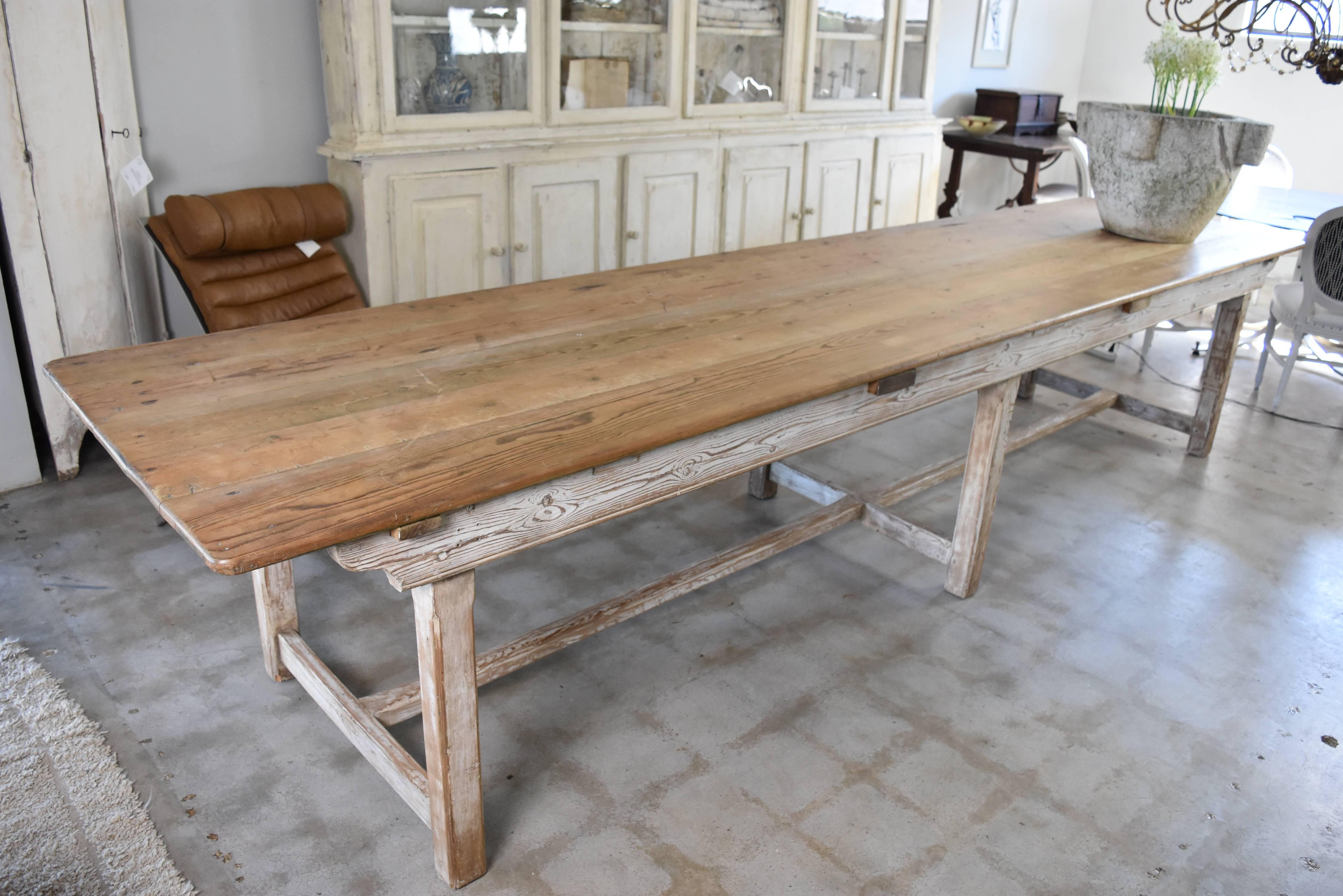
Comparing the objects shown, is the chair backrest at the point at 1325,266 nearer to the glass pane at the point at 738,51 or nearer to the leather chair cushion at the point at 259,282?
the glass pane at the point at 738,51

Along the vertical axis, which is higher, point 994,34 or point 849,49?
point 994,34

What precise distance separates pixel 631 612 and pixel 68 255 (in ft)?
6.96

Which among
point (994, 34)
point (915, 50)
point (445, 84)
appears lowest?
point (445, 84)

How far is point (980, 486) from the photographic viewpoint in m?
2.58

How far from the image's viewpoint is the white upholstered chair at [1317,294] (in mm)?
3645

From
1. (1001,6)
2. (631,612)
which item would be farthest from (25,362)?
(1001,6)

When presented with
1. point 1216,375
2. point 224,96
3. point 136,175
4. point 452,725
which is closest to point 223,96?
point 224,96

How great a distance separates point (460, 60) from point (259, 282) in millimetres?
1066

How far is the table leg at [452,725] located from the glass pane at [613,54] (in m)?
2.69

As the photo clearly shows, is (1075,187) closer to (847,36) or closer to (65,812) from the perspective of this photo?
(847,36)

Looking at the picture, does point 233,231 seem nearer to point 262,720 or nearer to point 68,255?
point 68,255

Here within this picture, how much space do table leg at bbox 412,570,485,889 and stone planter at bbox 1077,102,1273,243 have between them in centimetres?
254

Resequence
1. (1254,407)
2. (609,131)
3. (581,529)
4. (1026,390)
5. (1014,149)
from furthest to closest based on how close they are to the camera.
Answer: (1014,149) → (1254,407) → (1026,390) → (609,131) → (581,529)

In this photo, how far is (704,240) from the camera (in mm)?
4309
